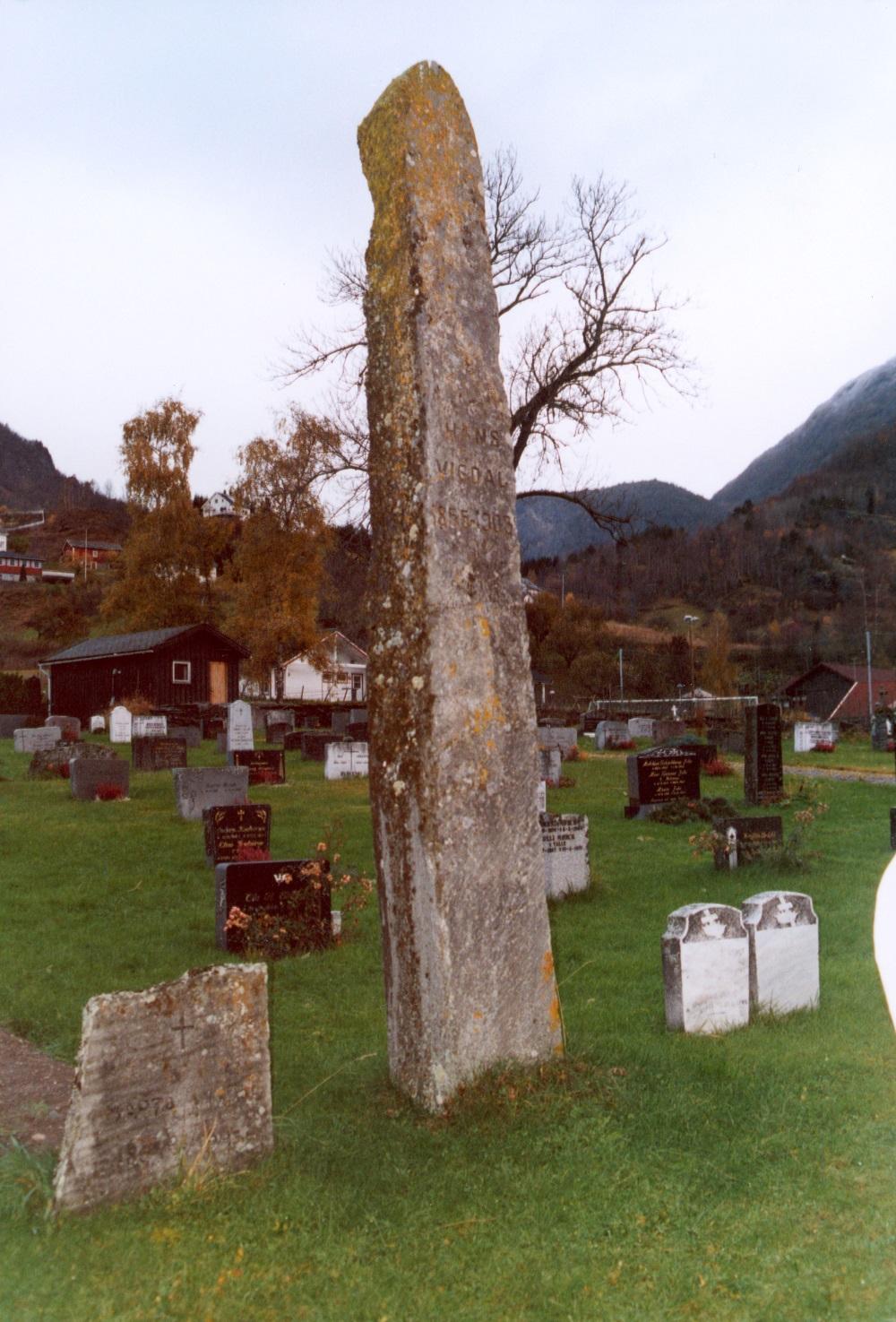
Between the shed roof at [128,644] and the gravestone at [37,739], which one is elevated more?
the shed roof at [128,644]

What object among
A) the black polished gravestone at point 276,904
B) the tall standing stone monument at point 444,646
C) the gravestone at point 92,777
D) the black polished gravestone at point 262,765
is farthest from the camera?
the black polished gravestone at point 262,765

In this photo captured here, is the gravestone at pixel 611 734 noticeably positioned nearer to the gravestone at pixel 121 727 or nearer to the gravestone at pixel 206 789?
the gravestone at pixel 121 727

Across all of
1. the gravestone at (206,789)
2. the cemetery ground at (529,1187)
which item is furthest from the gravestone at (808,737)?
the cemetery ground at (529,1187)

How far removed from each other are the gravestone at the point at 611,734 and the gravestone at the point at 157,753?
15.1 meters

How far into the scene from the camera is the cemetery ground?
3.43 metres

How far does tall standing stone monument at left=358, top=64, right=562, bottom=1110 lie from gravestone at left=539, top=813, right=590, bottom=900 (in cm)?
530

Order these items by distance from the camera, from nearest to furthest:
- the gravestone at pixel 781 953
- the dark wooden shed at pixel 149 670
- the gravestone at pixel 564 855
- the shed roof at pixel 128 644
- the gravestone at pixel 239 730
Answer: the gravestone at pixel 781 953 → the gravestone at pixel 564 855 → the gravestone at pixel 239 730 → the shed roof at pixel 128 644 → the dark wooden shed at pixel 149 670

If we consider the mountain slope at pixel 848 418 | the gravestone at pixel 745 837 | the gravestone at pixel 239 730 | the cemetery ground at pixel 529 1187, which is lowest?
the cemetery ground at pixel 529 1187

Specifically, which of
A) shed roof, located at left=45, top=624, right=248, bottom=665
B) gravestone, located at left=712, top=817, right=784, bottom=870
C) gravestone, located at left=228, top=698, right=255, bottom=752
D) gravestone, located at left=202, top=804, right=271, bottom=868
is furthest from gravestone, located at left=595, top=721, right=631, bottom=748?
gravestone, located at left=202, top=804, right=271, bottom=868

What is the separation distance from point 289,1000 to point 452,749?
3.27 m

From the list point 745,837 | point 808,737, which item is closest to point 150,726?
point 808,737

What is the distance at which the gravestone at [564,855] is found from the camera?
10.5m

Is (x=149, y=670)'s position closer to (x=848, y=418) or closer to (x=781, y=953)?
(x=781, y=953)

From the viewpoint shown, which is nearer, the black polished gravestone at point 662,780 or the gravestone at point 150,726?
the black polished gravestone at point 662,780
